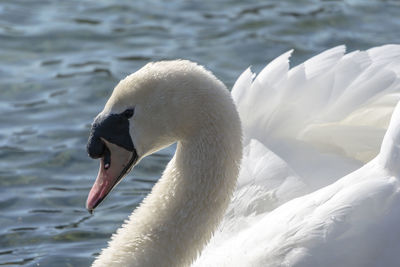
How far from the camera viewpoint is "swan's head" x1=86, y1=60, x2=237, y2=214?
4594mm

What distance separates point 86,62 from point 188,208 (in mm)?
4449

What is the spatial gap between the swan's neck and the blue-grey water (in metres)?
1.41

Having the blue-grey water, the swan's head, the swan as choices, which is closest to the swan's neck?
the swan

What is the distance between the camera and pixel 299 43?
9352 millimetres

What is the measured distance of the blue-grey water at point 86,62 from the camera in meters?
6.62

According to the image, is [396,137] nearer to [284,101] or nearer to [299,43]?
[284,101]

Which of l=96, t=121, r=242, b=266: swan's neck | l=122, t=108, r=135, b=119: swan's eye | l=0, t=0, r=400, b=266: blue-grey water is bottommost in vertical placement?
l=0, t=0, r=400, b=266: blue-grey water

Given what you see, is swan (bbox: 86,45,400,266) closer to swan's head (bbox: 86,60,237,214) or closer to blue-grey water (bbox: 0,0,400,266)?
swan's head (bbox: 86,60,237,214)

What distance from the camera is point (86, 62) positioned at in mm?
8969

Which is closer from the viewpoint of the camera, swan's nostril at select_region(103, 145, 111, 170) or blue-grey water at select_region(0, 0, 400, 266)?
swan's nostril at select_region(103, 145, 111, 170)

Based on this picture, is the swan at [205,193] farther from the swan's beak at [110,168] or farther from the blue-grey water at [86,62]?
the blue-grey water at [86,62]

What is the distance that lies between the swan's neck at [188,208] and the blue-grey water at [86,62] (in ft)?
4.61

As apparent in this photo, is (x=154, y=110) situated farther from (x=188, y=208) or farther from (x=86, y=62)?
(x=86, y=62)

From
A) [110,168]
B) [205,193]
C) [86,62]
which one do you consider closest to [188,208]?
[205,193]
